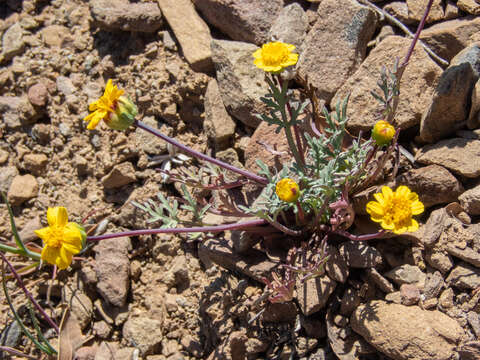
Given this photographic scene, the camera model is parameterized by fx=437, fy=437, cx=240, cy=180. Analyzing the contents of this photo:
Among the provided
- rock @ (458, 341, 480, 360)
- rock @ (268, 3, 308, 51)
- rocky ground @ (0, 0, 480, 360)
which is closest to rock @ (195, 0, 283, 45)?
rocky ground @ (0, 0, 480, 360)

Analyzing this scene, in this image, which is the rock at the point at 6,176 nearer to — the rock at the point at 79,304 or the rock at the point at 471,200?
the rock at the point at 79,304

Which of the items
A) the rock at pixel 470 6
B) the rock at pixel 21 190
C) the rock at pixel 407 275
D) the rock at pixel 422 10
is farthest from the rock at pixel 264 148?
the rock at pixel 21 190

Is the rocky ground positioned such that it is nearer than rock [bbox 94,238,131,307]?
Yes

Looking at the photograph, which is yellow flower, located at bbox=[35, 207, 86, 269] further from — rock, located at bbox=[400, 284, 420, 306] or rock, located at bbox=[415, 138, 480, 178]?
rock, located at bbox=[415, 138, 480, 178]

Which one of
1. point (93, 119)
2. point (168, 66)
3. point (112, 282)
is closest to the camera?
point (93, 119)

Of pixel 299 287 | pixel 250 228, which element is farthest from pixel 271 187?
pixel 299 287

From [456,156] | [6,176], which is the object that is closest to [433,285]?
[456,156]

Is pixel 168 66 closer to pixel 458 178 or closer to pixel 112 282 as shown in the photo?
pixel 112 282
